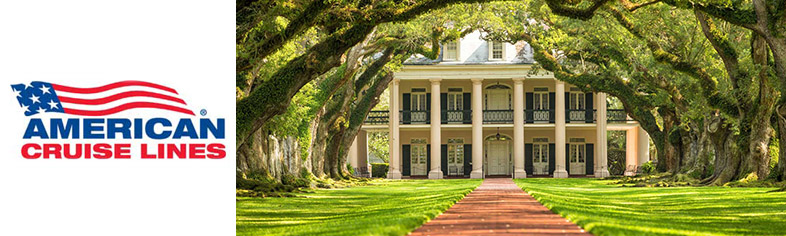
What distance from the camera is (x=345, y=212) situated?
61.5 feet

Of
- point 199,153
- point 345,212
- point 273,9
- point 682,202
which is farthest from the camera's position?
point 682,202

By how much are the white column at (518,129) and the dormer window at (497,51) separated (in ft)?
5.38

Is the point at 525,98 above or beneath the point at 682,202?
above

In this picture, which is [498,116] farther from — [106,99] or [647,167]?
[106,99]

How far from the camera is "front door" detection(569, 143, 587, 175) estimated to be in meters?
53.4

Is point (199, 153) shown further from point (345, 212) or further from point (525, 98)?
point (525, 98)

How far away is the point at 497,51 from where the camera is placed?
5103 centimetres

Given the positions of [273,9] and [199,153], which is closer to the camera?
[199,153]

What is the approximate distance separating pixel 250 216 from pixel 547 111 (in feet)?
118

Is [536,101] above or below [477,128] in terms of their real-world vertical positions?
above

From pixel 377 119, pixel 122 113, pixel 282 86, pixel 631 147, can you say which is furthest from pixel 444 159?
pixel 122 113

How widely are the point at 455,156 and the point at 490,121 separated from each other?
8.90 ft

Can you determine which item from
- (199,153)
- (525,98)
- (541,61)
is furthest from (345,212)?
(525,98)

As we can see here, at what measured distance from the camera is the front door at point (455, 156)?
53141 millimetres
